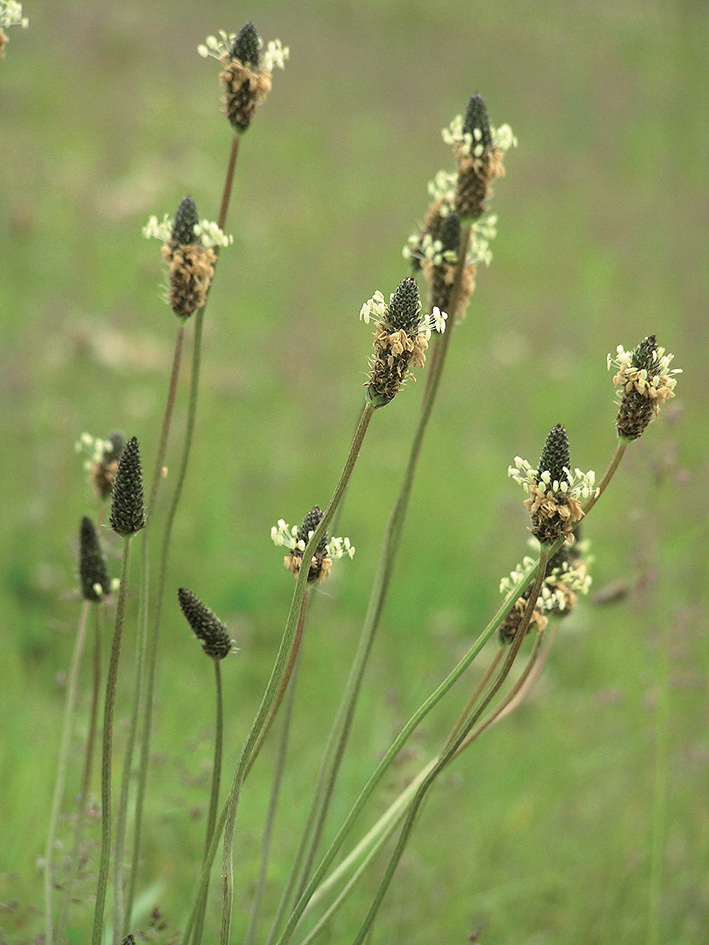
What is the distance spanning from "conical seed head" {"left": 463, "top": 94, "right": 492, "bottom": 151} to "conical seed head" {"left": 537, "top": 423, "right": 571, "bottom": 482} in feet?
2.41

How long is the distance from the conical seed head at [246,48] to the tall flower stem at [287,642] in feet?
2.60

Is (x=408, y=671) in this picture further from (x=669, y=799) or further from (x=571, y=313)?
(x=571, y=313)

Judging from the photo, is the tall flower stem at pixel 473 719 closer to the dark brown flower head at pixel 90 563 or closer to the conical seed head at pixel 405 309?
the conical seed head at pixel 405 309

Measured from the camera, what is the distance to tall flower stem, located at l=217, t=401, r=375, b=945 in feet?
4.05

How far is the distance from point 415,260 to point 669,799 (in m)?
2.31

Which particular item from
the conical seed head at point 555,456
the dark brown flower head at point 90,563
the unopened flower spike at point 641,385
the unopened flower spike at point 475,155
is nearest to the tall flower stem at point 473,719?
the conical seed head at point 555,456

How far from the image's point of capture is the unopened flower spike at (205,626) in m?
1.47

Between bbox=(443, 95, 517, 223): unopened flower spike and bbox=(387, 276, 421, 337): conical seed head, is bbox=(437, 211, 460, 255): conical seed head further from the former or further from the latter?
→ bbox=(387, 276, 421, 337): conical seed head

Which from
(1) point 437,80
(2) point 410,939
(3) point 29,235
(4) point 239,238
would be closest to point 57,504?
(2) point 410,939

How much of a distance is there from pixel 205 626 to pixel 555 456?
1.96 feet

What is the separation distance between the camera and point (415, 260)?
212cm

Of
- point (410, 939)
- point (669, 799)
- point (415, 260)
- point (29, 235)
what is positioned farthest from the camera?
point (29, 235)

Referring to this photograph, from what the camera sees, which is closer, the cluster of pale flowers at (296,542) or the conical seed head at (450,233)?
the cluster of pale flowers at (296,542)

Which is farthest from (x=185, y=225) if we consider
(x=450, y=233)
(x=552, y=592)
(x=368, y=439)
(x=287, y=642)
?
(x=368, y=439)
